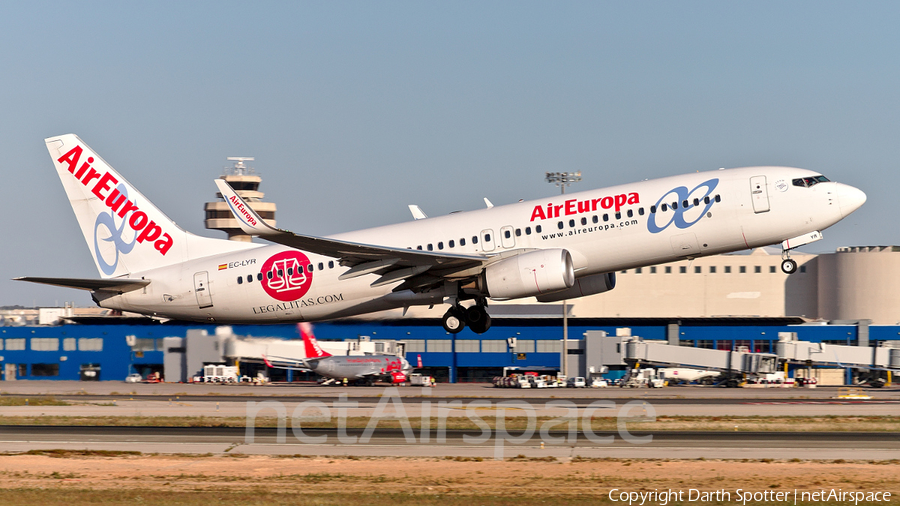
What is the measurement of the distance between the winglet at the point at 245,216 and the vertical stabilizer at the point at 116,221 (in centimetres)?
803

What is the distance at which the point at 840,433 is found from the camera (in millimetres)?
35031

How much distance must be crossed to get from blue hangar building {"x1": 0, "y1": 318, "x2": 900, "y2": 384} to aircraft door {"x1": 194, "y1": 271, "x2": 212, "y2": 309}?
43.3 m

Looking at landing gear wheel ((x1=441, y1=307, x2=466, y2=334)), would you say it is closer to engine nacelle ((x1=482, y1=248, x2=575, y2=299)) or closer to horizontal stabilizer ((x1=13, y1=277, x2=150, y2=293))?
engine nacelle ((x1=482, y1=248, x2=575, y2=299))

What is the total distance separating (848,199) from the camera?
3153 cm

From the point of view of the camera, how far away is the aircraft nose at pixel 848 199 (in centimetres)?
3150

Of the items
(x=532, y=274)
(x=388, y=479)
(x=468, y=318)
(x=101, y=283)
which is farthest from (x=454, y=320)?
(x=101, y=283)

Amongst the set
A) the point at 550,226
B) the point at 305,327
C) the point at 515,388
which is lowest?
the point at 515,388

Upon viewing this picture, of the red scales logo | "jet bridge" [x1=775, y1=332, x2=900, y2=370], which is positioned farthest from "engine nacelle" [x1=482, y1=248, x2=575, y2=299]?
"jet bridge" [x1=775, y1=332, x2=900, y2=370]

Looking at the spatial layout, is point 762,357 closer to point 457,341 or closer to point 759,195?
point 457,341

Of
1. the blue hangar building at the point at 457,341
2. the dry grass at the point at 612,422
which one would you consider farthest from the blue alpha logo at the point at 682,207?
the blue hangar building at the point at 457,341

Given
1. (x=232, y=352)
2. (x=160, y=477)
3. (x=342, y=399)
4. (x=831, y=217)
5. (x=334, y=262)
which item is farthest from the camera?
(x=232, y=352)

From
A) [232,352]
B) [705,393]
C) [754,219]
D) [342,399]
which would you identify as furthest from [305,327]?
Answer: [754,219]

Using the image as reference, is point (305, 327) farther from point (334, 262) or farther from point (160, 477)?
point (160, 477)

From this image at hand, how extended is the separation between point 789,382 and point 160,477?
59648 mm
